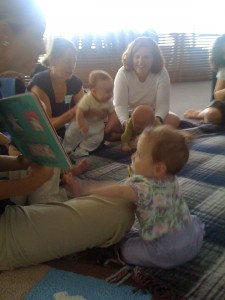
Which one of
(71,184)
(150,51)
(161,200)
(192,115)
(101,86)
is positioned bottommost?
(192,115)

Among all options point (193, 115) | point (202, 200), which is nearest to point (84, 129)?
point (202, 200)

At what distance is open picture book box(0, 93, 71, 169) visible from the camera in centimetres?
77

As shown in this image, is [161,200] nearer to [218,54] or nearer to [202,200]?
[202,200]

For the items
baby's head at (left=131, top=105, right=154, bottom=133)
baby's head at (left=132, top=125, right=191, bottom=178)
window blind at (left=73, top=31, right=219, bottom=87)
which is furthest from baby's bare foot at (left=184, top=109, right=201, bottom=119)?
baby's head at (left=132, top=125, right=191, bottom=178)

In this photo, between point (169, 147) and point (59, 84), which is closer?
point (169, 147)

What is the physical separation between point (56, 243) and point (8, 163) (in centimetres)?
28

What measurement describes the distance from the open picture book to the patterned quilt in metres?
0.40

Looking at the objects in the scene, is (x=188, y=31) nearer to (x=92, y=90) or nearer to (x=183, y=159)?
(x=92, y=90)

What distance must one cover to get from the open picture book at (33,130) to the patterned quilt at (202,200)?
40 cm

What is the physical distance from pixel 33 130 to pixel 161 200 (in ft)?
1.22

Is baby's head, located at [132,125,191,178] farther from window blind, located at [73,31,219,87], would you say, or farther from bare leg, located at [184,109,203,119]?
window blind, located at [73,31,219,87]

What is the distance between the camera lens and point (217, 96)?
2.59m

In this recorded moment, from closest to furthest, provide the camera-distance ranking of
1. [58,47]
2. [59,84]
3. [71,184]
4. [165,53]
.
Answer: [71,184] → [58,47] → [59,84] → [165,53]

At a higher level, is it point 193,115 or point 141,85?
point 141,85
